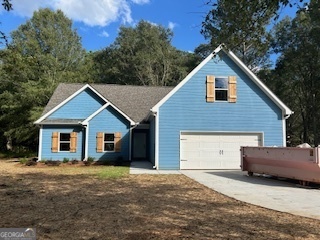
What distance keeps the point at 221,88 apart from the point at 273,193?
8.54 metres

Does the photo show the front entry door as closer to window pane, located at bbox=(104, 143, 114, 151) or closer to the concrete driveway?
window pane, located at bbox=(104, 143, 114, 151)

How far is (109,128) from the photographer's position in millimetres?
20078

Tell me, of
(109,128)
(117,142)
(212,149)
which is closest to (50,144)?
(109,128)

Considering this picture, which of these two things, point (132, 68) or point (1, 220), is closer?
point (1, 220)

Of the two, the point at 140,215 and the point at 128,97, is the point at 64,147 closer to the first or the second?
the point at 128,97

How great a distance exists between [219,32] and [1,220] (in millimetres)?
5361

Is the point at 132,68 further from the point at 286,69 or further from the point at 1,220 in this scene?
the point at 1,220

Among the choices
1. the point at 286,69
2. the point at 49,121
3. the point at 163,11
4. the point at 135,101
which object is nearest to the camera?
the point at 163,11

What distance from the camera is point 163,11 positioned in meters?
7.91

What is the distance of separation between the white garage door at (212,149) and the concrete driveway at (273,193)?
3.64 metres

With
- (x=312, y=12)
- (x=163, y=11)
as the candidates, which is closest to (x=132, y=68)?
(x=163, y=11)

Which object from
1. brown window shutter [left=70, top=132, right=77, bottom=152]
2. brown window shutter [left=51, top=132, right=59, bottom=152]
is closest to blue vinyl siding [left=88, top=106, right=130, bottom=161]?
brown window shutter [left=70, top=132, right=77, bottom=152]

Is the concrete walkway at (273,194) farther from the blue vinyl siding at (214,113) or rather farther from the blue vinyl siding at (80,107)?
the blue vinyl siding at (80,107)

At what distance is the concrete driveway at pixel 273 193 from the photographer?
24.3 ft
